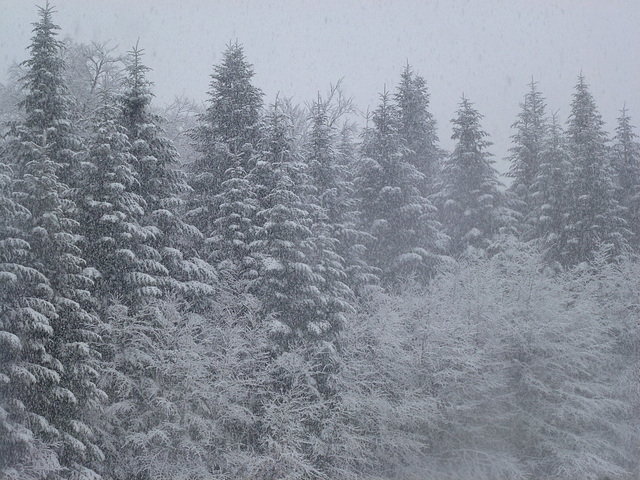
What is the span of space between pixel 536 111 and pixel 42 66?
30.7 metres

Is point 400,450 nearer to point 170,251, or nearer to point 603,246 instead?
point 170,251

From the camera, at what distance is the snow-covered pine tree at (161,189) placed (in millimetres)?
21172

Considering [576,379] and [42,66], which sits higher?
[42,66]

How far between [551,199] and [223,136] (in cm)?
1824

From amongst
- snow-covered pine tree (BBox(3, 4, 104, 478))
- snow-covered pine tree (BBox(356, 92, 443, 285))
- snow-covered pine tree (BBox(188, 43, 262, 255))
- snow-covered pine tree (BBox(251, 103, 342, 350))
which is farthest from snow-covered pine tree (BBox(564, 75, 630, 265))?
snow-covered pine tree (BBox(3, 4, 104, 478))

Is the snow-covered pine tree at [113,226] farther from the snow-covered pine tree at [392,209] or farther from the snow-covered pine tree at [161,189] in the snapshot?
the snow-covered pine tree at [392,209]

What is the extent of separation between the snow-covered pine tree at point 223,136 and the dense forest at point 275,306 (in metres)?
0.10

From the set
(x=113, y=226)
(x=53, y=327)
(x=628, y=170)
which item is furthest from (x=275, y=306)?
(x=628, y=170)

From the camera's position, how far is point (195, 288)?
21391mm

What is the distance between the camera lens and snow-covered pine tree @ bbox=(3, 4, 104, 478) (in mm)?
16656

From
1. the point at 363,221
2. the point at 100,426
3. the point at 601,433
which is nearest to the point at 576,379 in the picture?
the point at 601,433

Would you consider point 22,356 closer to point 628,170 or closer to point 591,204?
point 591,204

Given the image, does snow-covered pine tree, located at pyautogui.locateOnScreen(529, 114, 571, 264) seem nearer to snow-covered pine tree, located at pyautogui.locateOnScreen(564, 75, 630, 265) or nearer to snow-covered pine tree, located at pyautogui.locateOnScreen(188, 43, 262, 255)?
snow-covered pine tree, located at pyautogui.locateOnScreen(564, 75, 630, 265)

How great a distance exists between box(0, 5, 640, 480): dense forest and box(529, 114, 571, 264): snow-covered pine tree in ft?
0.65
